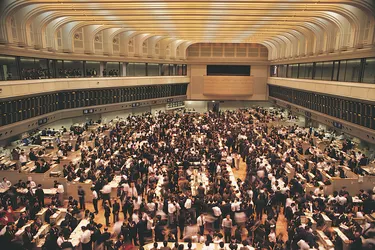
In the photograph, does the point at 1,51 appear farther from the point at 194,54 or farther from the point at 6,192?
the point at 194,54

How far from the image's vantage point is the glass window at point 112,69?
84.9 ft

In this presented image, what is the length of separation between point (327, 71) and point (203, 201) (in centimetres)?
1525

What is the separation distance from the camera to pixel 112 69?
88.2ft

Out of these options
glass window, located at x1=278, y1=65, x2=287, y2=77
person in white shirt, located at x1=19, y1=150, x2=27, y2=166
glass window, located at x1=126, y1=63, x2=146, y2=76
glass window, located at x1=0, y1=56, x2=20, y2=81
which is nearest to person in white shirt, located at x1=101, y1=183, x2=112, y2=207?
person in white shirt, located at x1=19, y1=150, x2=27, y2=166

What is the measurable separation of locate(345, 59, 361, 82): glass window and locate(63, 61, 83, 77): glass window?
18.6 metres

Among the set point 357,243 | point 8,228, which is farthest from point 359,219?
point 8,228

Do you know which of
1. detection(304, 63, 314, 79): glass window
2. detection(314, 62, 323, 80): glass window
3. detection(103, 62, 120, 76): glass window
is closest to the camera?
detection(314, 62, 323, 80): glass window

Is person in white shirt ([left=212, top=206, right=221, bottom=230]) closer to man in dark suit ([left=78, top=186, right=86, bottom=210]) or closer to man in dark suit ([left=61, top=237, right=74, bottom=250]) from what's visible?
man in dark suit ([left=61, top=237, right=74, bottom=250])

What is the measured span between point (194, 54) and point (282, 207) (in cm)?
2678

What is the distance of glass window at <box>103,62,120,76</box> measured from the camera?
25.9 meters

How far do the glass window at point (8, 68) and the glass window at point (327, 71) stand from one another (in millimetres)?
19483

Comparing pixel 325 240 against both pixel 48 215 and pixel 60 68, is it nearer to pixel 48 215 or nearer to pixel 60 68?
pixel 48 215

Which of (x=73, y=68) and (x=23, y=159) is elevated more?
(x=73, y=68)

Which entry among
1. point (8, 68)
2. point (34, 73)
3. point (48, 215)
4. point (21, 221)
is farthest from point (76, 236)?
point (34, 73)
